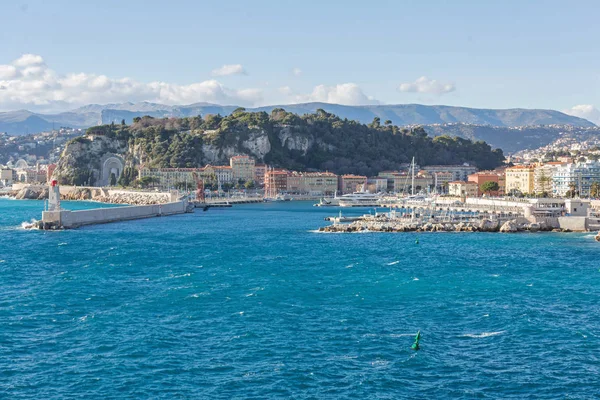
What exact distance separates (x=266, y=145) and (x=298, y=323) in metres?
112

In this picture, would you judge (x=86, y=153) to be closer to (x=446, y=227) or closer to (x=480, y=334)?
(x=446, y=227)

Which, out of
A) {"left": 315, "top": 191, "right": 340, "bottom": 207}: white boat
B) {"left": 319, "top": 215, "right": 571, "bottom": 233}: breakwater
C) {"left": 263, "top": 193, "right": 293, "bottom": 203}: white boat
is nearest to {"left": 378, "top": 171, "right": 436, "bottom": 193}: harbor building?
{"left": 263, "top": 193, "right": 293, "bottom": 203}: white boat

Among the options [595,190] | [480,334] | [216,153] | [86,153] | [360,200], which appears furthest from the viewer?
[86,153]

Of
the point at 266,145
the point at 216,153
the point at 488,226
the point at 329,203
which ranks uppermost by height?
the point at 266,145

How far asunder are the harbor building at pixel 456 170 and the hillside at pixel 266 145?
829 cm

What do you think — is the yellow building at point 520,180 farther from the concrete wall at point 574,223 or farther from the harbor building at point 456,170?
the concrete wall at point 574,223

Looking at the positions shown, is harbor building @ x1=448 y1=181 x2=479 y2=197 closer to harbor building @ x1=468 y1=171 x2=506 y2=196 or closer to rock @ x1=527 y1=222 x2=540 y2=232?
harbor building @ x1=468 y1=171 x2=506 y2=196

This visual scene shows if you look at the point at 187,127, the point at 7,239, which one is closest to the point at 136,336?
the point at 7,239

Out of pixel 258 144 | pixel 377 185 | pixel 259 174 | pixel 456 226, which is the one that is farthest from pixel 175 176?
pixel 456 226

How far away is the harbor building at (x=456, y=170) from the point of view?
13525cm

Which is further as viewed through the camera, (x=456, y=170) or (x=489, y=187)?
(x=456, y=170)

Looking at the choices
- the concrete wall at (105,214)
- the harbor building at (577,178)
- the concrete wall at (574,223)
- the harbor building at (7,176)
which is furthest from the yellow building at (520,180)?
the harbor building at (7,176)

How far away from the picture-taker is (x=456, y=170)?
136m

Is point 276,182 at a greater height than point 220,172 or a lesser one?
lesser
